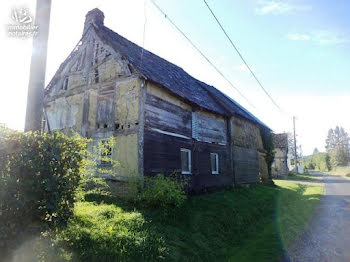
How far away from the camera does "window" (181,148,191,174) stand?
1377cm

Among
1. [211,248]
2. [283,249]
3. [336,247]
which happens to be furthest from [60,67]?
[336,247]

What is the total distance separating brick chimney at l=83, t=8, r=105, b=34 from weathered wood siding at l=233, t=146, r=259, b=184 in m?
12.1

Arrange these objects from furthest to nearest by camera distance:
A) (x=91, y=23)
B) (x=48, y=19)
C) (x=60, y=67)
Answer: (x=60, y=67), (x=91, y=23), (x=48, y=19)

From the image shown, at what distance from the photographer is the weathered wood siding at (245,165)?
63.0 feet

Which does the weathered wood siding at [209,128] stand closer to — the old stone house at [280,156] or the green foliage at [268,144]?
the green foliage at [268,144]

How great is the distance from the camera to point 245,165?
68.5 ft

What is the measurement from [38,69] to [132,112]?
16.8 ft

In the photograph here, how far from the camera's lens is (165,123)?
12469mm

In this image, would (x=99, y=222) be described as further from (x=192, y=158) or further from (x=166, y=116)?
(x=192, y=158)

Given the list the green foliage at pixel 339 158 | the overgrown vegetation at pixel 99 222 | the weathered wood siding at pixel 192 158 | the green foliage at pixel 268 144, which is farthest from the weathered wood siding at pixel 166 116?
the green foliage at pixel 339 158

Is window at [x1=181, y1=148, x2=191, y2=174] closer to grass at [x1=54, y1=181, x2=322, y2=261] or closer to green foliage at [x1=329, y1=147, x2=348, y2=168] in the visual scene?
grass at [x1=54, y1=181, x2=322, y2=261]

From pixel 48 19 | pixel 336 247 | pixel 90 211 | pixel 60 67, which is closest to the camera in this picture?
pixel 48 19

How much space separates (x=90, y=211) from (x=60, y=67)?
33.1 feet

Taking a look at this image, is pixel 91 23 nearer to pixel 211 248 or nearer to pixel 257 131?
pixel 211 248
